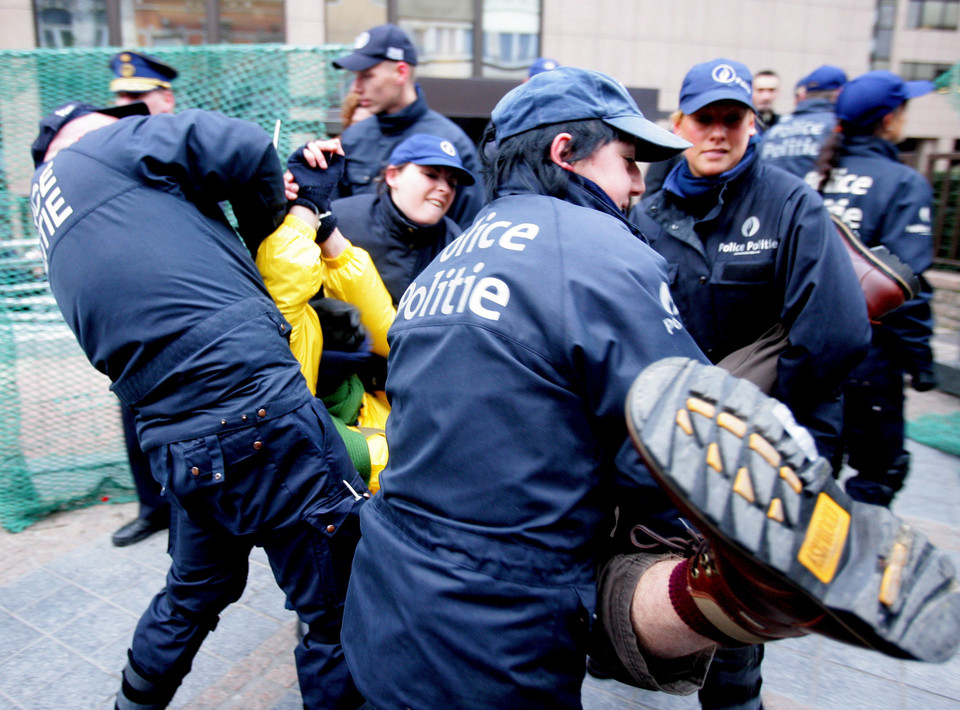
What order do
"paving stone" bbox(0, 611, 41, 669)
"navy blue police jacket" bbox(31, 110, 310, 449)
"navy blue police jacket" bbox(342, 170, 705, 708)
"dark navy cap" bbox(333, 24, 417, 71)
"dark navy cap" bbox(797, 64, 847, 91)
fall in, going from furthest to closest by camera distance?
1. "dark navy cap" bbox(797, 64, 847, 91)
2. "dark navy cap" bbox(333, 24, 417, 71)
3. "paving stone" bbox(0, 611, 41, 669)
4. "navy blue police jacket" bbox(31, 110, 310, 449)
5. "navy blue police jacket" bbox(342, 170, 705, 708)

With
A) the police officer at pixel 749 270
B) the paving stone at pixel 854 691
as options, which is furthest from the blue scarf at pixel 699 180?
the paving stone at pixel 854 691

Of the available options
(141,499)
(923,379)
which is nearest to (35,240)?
(141,499)

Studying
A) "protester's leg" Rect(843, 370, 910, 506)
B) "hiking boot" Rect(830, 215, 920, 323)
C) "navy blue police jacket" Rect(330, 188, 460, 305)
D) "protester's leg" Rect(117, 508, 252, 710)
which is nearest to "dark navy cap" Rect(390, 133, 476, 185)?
"navy blue police jacket" Rect(330, 188, 460, 305)

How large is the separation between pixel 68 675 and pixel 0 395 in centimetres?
183


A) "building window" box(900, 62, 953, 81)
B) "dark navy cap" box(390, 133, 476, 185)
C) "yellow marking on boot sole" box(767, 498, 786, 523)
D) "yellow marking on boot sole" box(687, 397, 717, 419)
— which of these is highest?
"building window" box(900, 62, 953, 81)

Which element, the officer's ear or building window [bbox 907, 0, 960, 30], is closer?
the officer's ear

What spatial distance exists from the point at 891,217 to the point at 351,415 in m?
2.32

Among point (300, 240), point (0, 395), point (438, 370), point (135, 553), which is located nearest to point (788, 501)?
point (438, 370)

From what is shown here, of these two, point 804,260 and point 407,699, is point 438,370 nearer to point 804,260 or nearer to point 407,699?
point 407,699

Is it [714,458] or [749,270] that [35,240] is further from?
[714,458]

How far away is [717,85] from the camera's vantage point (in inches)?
92.6

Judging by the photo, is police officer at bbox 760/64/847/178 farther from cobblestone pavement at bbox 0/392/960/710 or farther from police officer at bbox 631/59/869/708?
cobblestone pavement at bbox 0/392/960/710

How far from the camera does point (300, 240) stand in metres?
2.12

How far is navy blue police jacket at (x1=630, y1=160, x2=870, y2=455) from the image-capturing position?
208 centimetres
